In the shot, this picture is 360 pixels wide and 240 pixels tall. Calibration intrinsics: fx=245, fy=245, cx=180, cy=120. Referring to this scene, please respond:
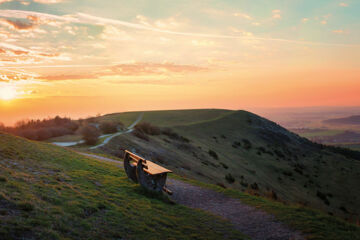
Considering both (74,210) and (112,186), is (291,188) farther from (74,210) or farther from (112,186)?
(74,210)

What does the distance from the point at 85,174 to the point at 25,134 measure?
1899 cm

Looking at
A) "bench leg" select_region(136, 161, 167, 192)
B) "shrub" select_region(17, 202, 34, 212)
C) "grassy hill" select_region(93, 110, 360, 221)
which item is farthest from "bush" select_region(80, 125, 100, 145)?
"shrub" select_region(17, 202, 34, 212)

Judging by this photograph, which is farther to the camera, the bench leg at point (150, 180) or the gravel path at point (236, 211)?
the bench leg at point (150, 180)

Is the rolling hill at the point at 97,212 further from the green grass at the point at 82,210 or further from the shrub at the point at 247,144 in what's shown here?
the shrub at the point at 247,144

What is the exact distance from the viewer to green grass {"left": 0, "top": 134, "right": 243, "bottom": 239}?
20.2 ft

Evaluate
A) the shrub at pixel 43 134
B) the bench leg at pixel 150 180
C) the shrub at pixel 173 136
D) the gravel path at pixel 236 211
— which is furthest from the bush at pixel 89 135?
the shrub at pixel 173 136

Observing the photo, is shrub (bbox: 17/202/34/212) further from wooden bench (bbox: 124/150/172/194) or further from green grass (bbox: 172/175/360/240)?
green grass (bbox: 172/175/360/240)

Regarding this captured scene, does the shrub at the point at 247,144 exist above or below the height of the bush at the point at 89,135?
below

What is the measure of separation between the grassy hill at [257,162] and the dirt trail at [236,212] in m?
4.50

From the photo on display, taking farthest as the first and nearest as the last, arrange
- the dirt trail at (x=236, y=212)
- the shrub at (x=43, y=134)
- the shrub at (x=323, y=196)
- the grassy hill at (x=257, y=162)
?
the shrub at (x=323, y=196) < the shrub at (x=43, y=134) < the grassy hill at (x=257, y=162) < the dirt trail at (x=236, y=212)

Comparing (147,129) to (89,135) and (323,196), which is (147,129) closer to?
(89,135)

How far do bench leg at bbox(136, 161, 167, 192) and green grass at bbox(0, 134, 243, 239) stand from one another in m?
0.41

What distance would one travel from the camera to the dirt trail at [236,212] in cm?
839

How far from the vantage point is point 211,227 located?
871 centimetres
